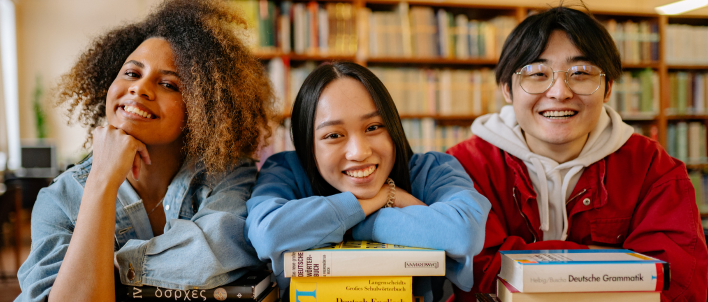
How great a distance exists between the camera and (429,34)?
9.63 ft

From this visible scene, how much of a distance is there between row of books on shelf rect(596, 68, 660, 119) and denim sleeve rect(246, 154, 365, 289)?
308cm

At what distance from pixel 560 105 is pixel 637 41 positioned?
2707 mm

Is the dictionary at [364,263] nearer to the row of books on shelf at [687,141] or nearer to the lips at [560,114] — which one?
the lips at [560,114]

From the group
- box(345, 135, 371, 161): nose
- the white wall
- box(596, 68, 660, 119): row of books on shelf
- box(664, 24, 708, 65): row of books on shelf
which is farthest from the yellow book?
the white wall

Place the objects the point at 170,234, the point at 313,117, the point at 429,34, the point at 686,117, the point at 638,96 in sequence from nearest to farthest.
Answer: the point at 170,234 → the point at 313,117 → the point at 429,34 → the point at 638,96 → the point at 686,117

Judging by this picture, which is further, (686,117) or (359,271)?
(686,117)

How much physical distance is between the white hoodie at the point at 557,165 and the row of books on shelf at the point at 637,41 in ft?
7.83

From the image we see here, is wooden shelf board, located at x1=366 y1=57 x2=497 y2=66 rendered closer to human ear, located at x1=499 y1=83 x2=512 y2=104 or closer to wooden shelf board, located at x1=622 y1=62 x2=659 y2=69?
wooden shelf board, located at x1=622 y1=62 x2=659 y2=69

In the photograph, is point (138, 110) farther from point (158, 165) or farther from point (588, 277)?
point (588, 277)

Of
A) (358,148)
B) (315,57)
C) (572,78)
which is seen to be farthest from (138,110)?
(315,57)

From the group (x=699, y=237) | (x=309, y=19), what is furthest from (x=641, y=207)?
(x=309, y=19)

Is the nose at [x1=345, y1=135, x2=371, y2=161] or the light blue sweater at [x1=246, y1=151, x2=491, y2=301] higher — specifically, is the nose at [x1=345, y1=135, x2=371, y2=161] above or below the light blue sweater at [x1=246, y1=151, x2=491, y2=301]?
above

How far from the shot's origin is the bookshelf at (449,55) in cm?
281

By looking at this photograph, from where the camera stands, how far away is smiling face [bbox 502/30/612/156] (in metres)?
1.17
